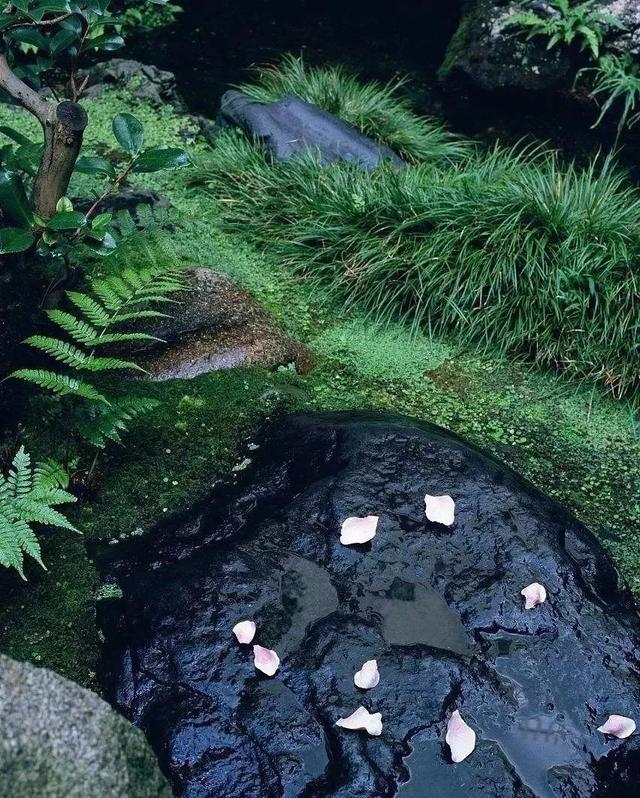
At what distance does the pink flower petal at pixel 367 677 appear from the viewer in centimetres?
251

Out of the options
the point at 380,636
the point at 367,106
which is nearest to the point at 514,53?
the point at 367,106

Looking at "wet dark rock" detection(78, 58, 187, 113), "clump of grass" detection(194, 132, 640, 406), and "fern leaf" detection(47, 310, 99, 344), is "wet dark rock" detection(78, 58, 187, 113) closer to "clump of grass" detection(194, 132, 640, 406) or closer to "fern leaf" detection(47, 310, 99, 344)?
"clump of grass" detection(194, 132, 640, 406)

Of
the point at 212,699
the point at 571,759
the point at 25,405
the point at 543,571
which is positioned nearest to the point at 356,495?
the point at 543,571

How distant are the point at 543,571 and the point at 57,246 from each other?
1985mm

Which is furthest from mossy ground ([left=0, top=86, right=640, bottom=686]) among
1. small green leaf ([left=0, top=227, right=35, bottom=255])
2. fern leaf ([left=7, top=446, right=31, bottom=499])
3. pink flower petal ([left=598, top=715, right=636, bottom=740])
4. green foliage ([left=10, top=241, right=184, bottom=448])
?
pink flower petal ([left=598, top=715, right=636, bottom=740])

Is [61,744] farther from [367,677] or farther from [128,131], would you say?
[128,131]

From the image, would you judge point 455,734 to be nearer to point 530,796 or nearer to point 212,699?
point 530,796

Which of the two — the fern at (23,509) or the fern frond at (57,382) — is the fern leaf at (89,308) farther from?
the fern at (23,509)

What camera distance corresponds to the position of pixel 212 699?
8.18 ft

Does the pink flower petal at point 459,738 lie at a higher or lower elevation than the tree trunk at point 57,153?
lower

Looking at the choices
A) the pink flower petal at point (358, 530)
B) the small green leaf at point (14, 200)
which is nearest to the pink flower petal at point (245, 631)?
the pink flower petal at point (358, 530)

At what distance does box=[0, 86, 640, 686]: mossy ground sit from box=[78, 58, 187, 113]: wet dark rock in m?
1.66

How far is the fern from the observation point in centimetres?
263

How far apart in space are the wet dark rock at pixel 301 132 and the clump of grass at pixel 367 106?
18cm
